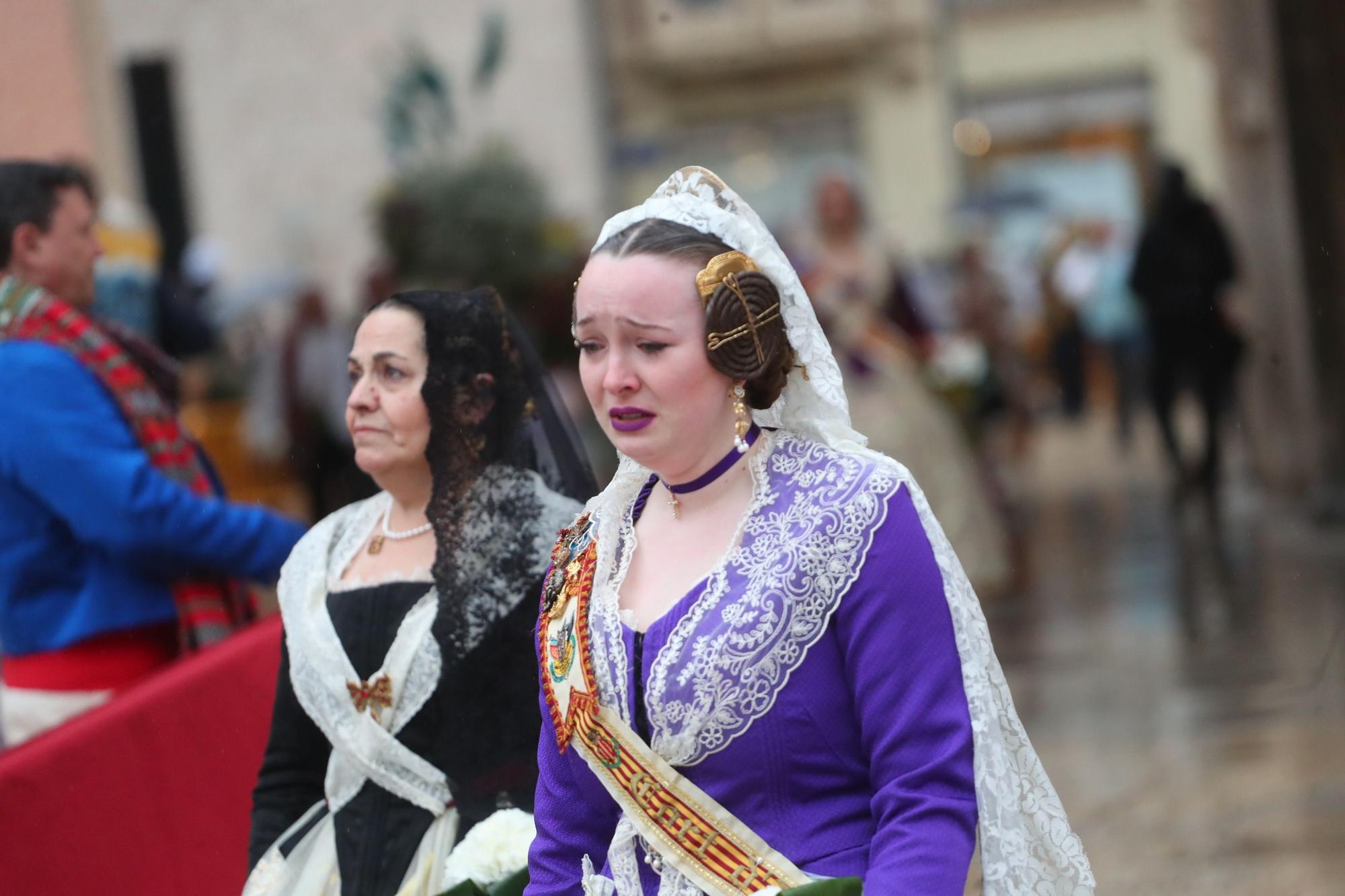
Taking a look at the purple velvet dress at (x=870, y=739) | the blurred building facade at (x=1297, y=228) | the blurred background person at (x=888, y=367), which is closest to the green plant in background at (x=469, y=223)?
the blurred background person at (x=888, y=367)

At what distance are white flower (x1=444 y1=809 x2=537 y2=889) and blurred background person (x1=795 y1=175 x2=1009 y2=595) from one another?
442cm

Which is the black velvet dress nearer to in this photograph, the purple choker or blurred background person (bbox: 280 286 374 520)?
the purple choker

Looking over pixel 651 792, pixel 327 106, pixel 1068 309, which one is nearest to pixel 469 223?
pixel 327 106

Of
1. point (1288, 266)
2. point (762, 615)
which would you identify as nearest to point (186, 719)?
point (762, 615)

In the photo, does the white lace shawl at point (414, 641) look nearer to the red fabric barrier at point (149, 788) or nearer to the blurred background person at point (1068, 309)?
the red fabric barrier at point (149, 788)

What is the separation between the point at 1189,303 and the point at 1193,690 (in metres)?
4.08

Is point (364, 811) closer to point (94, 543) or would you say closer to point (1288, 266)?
point (94, 543)

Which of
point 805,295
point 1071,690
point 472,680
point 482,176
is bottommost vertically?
point 1071,690

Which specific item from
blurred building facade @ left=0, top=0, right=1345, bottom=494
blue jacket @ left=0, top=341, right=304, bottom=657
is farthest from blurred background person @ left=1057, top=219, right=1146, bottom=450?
blue jacket @ left=0, top=341, right=304, bottom=657

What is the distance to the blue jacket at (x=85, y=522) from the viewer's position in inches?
136

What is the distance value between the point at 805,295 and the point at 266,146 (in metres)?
14.5

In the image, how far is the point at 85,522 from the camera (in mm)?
3469

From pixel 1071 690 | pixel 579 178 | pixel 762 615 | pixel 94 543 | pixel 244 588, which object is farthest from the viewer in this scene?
pixel 579 178

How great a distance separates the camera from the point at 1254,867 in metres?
4.05
